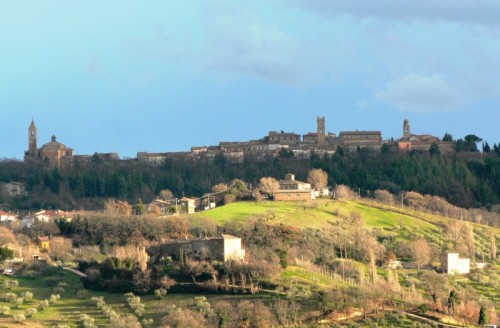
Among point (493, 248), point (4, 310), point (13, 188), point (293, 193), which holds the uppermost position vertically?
point (13, 188)

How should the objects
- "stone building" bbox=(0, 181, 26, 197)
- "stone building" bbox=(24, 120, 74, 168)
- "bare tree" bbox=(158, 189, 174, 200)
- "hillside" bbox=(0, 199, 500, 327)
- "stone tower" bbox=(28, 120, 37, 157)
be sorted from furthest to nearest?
"stone tower" bbox=(28, 120, 37, 157) < "stone building" bbox=(24, 120, 74, 168) < "stone building" bbox=(0, 181, 26, 197) < "bare tree" bbox=(158, 189, 174, 200) < "hillside" bbox=(0, 199, 500, 327)

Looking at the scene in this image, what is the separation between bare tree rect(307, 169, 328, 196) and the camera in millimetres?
84062

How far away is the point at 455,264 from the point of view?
2362 inches

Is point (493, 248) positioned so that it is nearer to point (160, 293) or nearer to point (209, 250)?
point (209, 250)

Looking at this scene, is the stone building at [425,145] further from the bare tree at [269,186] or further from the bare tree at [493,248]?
the bare tree at [493,248]

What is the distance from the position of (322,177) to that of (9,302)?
41.4 metres

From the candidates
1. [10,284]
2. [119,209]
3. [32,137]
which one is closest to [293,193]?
[119,209]

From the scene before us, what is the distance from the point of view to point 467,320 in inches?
1886

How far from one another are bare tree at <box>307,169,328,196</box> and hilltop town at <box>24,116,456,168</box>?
15.6 m

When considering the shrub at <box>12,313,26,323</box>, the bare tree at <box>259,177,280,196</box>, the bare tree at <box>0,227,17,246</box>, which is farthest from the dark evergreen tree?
the bare tree at <box>259,177,280,196</box>

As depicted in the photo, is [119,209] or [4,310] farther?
→ [119,209]

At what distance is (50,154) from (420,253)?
58326 mm

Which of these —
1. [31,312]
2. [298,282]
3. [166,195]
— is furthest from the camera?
[166,195]

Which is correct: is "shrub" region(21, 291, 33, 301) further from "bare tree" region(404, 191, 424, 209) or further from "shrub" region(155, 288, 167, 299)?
"bare tree" region(404, 191, 424, 209)
